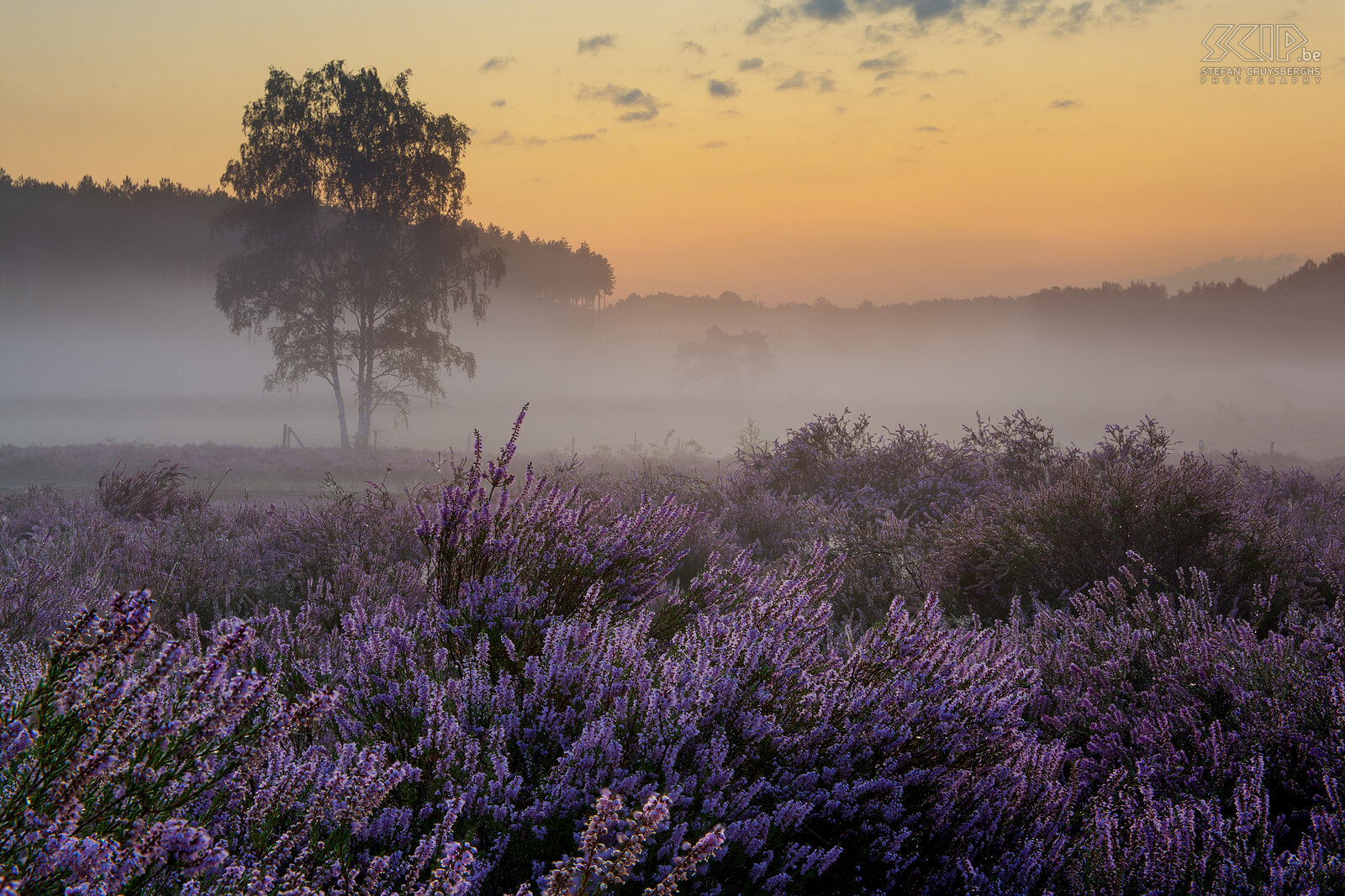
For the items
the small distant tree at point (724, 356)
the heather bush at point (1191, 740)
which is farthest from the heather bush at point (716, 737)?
the small distant tree at point (724, 356)

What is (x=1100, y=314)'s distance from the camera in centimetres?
13700

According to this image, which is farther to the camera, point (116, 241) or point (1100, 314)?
point (1100, 314)

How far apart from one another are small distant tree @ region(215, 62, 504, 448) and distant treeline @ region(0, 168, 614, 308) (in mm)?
32265

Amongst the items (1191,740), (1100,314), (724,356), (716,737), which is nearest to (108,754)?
(716,737)

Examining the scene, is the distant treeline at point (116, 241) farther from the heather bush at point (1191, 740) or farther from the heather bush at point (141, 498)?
the heather bush at point (1191, 740)

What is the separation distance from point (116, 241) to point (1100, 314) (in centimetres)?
14565

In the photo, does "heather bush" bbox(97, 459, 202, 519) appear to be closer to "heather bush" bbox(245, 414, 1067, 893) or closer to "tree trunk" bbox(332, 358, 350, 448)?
"heather bush" bbox(245, 414, 1067, 893)

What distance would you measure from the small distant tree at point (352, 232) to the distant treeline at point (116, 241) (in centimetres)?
3226

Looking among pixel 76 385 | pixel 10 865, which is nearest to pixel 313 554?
pixel 10 865

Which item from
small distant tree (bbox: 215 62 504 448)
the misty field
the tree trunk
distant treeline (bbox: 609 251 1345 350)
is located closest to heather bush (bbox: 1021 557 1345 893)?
the misty field

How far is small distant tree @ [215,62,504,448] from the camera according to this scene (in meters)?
27.1

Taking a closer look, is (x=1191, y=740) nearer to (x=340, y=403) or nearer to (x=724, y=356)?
(x=340, y=403)

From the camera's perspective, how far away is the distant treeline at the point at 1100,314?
112 m

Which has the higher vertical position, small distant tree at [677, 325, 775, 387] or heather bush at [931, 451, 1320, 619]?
small distant tree at [677, 325, 775, 387]
